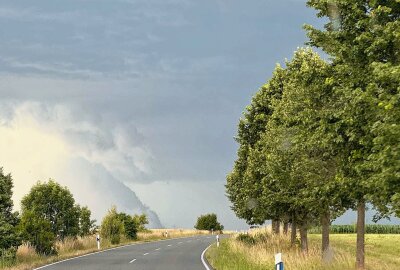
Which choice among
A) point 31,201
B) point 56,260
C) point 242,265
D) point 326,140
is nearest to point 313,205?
point 242,265

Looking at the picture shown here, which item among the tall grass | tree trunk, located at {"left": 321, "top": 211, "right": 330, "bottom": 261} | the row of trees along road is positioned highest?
the row of trees along road

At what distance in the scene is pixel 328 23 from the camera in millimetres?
16500

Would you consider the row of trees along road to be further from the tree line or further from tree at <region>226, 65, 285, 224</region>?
the tree line

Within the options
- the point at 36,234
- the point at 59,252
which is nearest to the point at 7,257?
the point at 36,234

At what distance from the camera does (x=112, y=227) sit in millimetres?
42094

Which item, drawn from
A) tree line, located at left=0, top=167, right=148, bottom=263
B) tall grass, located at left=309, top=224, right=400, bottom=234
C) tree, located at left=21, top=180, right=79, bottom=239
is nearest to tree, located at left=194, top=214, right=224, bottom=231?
tall grass, located at left=309, top=224, right=400, bottom=234

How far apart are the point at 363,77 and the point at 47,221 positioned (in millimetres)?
19893

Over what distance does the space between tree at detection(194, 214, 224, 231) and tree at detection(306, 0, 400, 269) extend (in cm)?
7000

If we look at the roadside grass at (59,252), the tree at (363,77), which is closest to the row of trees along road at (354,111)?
the tree at (363,77)

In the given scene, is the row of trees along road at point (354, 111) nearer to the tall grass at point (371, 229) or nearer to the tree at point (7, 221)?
the tree at point (7, 221)

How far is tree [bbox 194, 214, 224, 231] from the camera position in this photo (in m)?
84.6

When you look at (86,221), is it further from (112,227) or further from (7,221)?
(7,221)

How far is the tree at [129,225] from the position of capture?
1825 inches

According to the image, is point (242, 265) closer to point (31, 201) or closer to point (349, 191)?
point (349, 191)
